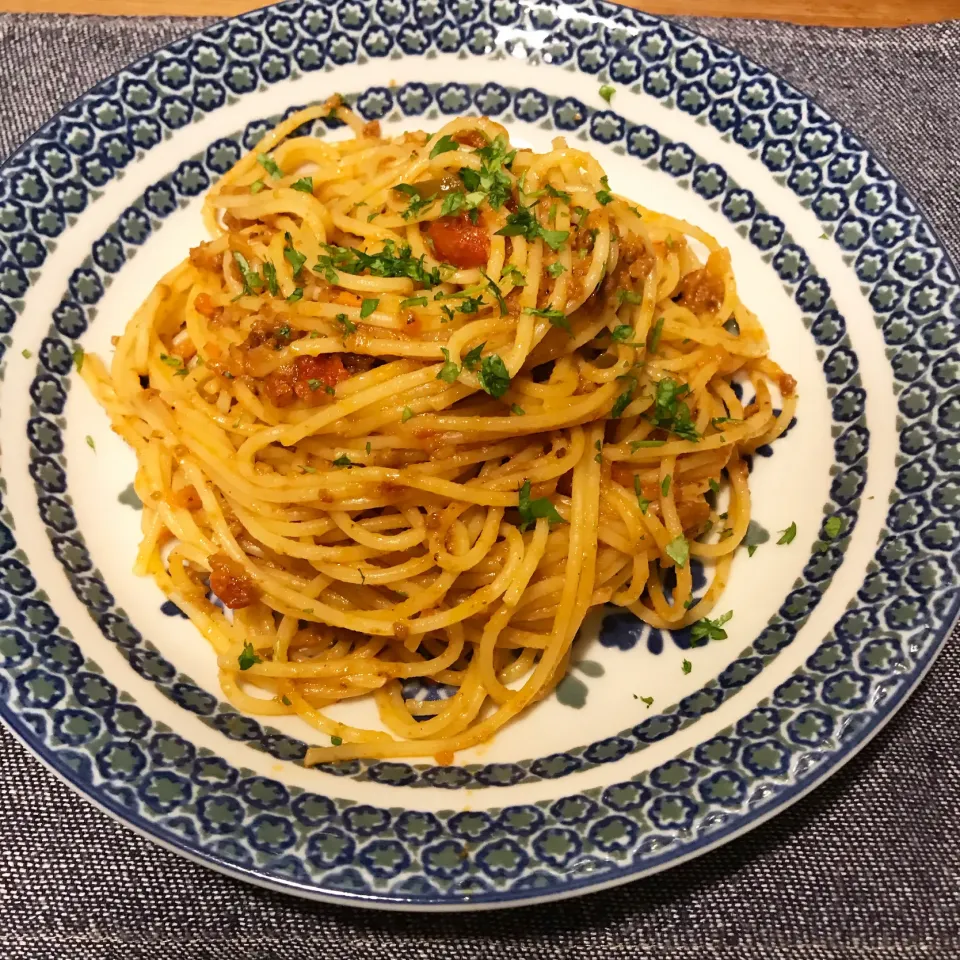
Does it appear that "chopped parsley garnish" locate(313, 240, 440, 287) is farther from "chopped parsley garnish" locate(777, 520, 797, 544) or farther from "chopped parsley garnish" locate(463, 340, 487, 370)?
"chopped parsley garnish" locate(777, 520, 797, 544)

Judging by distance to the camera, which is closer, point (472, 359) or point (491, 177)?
point (472, 359)

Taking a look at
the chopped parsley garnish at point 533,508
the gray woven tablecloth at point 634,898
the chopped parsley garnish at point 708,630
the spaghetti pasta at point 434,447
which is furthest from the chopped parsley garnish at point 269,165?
the chopped parsley garnish at point 708,630

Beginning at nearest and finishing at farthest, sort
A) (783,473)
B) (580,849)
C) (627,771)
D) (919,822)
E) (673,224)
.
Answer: (580,849), (627,771), (919,822), (783,473), (673,224)

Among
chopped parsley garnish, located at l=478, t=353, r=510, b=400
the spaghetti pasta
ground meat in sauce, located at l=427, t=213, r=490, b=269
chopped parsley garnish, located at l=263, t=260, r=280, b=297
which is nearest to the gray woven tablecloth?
the spaghetti pasta

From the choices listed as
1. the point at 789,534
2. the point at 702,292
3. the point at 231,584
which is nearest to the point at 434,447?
the point at 231,584

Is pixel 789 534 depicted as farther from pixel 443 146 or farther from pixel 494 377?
pixel 443 146

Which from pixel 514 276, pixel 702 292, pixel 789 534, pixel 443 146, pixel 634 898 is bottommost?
pixel 634 898

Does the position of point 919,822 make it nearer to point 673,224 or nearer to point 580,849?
point 580,849

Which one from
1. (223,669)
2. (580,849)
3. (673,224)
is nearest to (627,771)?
(580,849)
